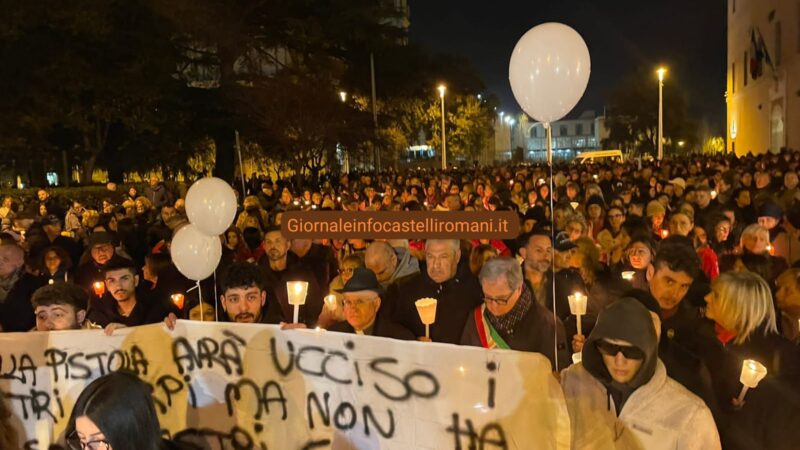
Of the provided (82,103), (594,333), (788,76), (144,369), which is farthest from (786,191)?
(788,76)

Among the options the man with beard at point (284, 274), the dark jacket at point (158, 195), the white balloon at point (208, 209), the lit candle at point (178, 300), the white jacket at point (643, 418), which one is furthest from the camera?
the dark jacket at point (158, 195)

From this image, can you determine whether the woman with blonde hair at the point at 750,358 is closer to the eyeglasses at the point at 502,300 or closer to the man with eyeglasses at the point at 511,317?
the man with eyeglasses at the point at 511,317

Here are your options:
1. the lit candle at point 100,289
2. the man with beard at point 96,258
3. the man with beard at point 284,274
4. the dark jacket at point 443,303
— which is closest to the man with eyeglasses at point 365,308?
the dark jacket at point 443,303

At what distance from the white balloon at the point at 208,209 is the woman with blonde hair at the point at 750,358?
10.3ft

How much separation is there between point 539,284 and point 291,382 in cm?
219

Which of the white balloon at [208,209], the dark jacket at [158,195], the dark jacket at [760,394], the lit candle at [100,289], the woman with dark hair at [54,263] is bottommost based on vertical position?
the dark jacket at [760,394]

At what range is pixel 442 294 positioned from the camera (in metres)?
4.64

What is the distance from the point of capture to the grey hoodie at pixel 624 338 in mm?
2713

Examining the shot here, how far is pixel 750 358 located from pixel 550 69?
224 cm

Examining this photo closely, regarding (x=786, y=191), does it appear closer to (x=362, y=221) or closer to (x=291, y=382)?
(x=362, y=221)

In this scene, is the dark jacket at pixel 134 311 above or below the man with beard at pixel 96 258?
below

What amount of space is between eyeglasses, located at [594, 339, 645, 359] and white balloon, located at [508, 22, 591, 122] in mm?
2383

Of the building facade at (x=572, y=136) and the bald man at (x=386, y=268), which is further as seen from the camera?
the building facade at (x=572, y=136)

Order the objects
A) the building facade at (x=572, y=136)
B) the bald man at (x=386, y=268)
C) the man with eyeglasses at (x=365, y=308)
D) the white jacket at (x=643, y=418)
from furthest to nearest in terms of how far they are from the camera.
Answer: the building facade at (x=572, y=136), the bald man at (x=386, y=268), the man with eyeglasses at (x=365, y=308), the white jacket at (x=643, y=418)
